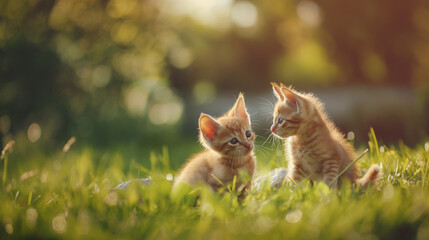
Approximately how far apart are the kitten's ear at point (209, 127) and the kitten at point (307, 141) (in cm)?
38

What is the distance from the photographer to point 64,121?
261 inches

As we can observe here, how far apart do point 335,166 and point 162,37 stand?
5.62m

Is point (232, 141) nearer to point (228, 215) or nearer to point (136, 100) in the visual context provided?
point (228, 215)

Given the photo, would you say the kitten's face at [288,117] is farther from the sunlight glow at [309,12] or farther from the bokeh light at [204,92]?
the bokeh light at [204,92]

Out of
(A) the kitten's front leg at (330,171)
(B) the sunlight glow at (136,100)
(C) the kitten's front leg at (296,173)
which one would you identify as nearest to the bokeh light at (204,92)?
(B) the sunlight glow at (136,100)

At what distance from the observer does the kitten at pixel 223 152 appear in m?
2.65

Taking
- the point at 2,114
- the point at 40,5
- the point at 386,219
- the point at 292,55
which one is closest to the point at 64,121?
the point at 2,114

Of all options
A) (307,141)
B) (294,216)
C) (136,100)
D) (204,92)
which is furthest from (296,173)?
(204,92)

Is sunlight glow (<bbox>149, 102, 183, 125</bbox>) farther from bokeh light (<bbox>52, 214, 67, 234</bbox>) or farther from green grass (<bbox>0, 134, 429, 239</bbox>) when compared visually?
bokeh light (<bbox>52, 214, 67, 234</bbox>)

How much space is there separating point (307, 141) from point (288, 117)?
211 millimetres

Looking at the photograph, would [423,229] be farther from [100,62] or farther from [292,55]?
[292,55]

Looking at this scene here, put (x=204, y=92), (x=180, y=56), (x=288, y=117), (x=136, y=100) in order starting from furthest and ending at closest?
(x=204, y=92), (x=180, y=56), (x=136, y=100), (x=288, y=117)

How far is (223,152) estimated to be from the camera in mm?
2746

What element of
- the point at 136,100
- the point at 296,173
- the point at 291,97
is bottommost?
the point at 136,100
